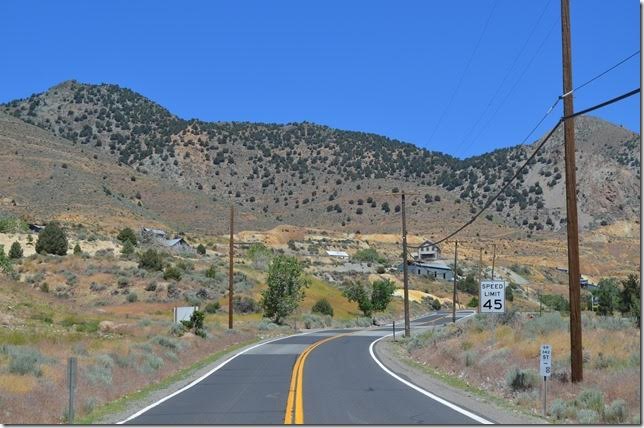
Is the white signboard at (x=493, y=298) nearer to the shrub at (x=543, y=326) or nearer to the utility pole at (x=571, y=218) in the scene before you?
the shrub at (x=543, y=326)

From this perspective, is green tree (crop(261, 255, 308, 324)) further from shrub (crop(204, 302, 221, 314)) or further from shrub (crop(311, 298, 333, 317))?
shrub (crop(311, 298, 333, 317))

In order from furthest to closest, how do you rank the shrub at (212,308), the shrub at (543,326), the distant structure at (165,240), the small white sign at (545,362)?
the distant structure at (165,240)
the shrub at (212,308)
the shrub at (543,326)
the small white sign at (545,362)

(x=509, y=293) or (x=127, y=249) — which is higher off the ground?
(x=127, y=249)

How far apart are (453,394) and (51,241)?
62.5 metres

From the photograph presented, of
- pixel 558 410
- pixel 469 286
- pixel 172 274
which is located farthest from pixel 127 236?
pixel 558 410

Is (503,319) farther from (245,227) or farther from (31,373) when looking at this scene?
(245,227)

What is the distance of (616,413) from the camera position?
14.5 meters

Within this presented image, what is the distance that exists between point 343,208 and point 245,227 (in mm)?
21918

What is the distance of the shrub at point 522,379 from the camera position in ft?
62.5

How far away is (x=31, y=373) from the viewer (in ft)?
62.7

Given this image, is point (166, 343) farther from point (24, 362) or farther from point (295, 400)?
point (295, 400)

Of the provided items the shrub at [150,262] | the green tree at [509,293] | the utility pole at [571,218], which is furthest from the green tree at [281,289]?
the utility pole at [571,218]

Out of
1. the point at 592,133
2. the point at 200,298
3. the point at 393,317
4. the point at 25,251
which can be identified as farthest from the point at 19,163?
the point at 592,133

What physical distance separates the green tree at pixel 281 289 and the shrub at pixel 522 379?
137ft
